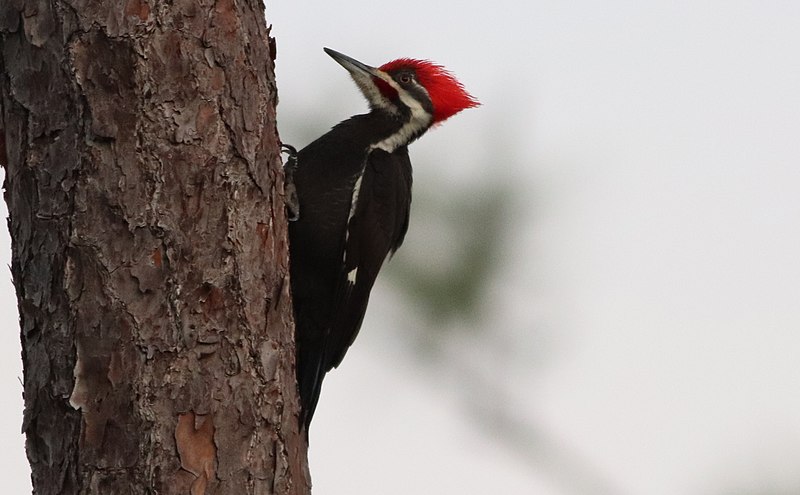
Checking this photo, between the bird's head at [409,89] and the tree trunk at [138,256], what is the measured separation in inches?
54.2

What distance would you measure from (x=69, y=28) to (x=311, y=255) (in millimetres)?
1173

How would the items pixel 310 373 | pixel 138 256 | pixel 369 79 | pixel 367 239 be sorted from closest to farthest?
pixel 138 256, pixel 310 373, pixel 367 239, pixel 369 79

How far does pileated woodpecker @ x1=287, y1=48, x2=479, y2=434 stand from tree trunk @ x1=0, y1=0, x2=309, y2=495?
0.72 m

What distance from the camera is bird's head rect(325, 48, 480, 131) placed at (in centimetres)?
352

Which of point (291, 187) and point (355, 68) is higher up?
point (355, 68)

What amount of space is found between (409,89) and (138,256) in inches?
68.8

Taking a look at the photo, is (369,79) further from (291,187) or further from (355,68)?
(291,187)

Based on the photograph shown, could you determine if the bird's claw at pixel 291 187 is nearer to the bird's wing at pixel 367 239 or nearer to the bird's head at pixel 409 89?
the bird's wing at pixel 367 239

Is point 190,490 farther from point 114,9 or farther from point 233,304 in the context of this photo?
point 114,9

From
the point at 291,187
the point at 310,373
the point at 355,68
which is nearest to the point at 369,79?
the point at 355,68

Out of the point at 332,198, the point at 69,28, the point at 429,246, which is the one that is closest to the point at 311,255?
the point at 332,198

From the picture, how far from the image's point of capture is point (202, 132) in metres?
2.12

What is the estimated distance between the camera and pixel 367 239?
3057 millimetres

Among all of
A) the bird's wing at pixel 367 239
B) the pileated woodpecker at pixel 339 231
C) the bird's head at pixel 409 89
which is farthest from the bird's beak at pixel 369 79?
the bird's wing at pixel 367 239
